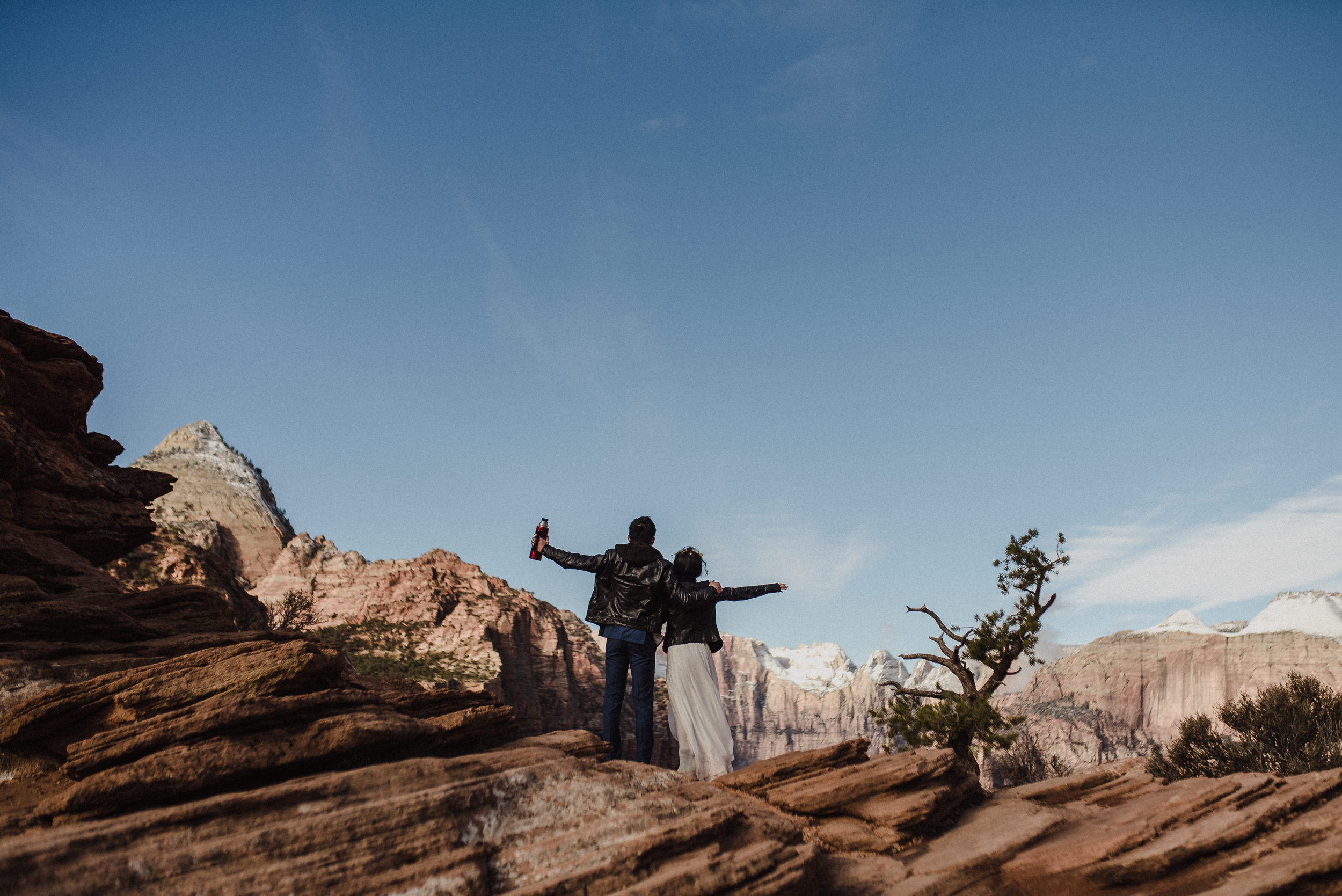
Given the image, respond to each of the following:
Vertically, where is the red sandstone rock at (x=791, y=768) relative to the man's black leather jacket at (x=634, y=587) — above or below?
below

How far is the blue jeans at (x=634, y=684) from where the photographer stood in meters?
10.1

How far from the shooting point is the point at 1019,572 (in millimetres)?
21922

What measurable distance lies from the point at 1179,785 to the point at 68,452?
804 inches

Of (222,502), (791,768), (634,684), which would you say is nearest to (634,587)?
(634,684)

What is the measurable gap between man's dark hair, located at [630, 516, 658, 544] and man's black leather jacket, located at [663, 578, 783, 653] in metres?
0.77

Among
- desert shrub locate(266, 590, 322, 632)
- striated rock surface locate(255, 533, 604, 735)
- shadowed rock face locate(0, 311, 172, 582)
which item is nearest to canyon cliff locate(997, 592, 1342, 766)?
striated rock surface locate(255, 533, 604, 735)

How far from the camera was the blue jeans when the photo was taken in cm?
1009

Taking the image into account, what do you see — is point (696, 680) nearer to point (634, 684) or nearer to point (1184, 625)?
point (634, 684)

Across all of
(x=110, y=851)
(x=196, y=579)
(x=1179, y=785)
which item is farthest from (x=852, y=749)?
(x=196, y=579)

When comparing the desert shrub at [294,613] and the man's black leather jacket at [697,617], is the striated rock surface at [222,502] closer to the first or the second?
the desert shrub at [294,613]

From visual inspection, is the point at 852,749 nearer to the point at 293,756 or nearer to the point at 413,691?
the point at 413,691

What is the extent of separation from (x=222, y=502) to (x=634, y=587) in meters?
78.6

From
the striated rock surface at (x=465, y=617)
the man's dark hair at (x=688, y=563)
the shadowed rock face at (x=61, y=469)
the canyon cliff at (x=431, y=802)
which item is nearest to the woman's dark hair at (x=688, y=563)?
the man's dark hair at (x=688, y=563)

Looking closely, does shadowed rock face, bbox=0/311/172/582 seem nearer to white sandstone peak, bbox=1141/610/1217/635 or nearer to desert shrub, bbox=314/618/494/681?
desert shrub, bbox=314/618/494/681
